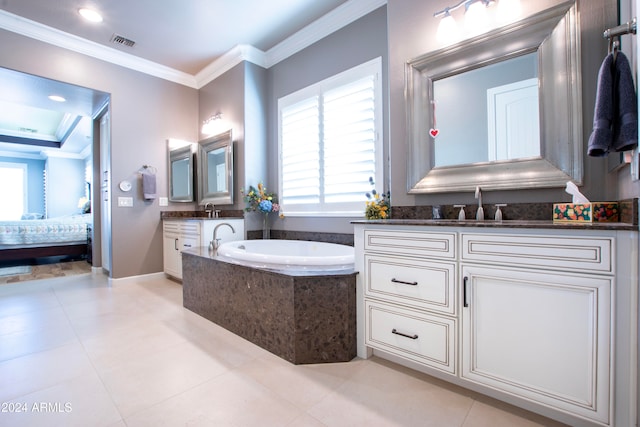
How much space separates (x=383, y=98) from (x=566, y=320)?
6.84 feet

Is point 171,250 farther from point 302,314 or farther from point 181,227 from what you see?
point 302,314

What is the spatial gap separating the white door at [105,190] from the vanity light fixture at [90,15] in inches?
44.9

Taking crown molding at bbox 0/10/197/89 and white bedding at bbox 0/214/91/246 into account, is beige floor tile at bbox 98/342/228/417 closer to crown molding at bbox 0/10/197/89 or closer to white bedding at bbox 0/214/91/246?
crown molding at bbox 0/10/197/89

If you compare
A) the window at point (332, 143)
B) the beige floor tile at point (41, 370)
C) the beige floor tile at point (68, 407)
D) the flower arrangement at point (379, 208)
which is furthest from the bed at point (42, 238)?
Answer: the flower arrangement at point (379, 208)

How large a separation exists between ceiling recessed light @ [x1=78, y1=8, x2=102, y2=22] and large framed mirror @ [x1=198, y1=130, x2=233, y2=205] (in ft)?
5.21

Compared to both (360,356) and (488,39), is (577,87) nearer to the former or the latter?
(488,39)

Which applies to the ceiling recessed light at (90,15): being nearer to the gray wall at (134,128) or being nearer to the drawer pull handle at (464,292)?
the gray wall at (134,128)

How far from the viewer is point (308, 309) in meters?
1.68

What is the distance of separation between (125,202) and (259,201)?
5.89 feet

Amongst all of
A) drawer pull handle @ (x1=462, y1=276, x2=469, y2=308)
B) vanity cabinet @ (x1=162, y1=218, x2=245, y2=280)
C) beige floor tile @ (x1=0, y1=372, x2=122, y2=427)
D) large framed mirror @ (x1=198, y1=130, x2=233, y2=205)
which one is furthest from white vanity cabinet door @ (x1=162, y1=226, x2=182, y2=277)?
drawer pull handle @ (x1=462, y1=276, x2=469, y2=308)

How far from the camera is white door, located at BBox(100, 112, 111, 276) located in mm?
3686

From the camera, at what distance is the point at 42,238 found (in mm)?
4891

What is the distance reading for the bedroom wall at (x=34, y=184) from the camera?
7.75 m

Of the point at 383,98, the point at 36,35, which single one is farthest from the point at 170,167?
the point at 383,98
